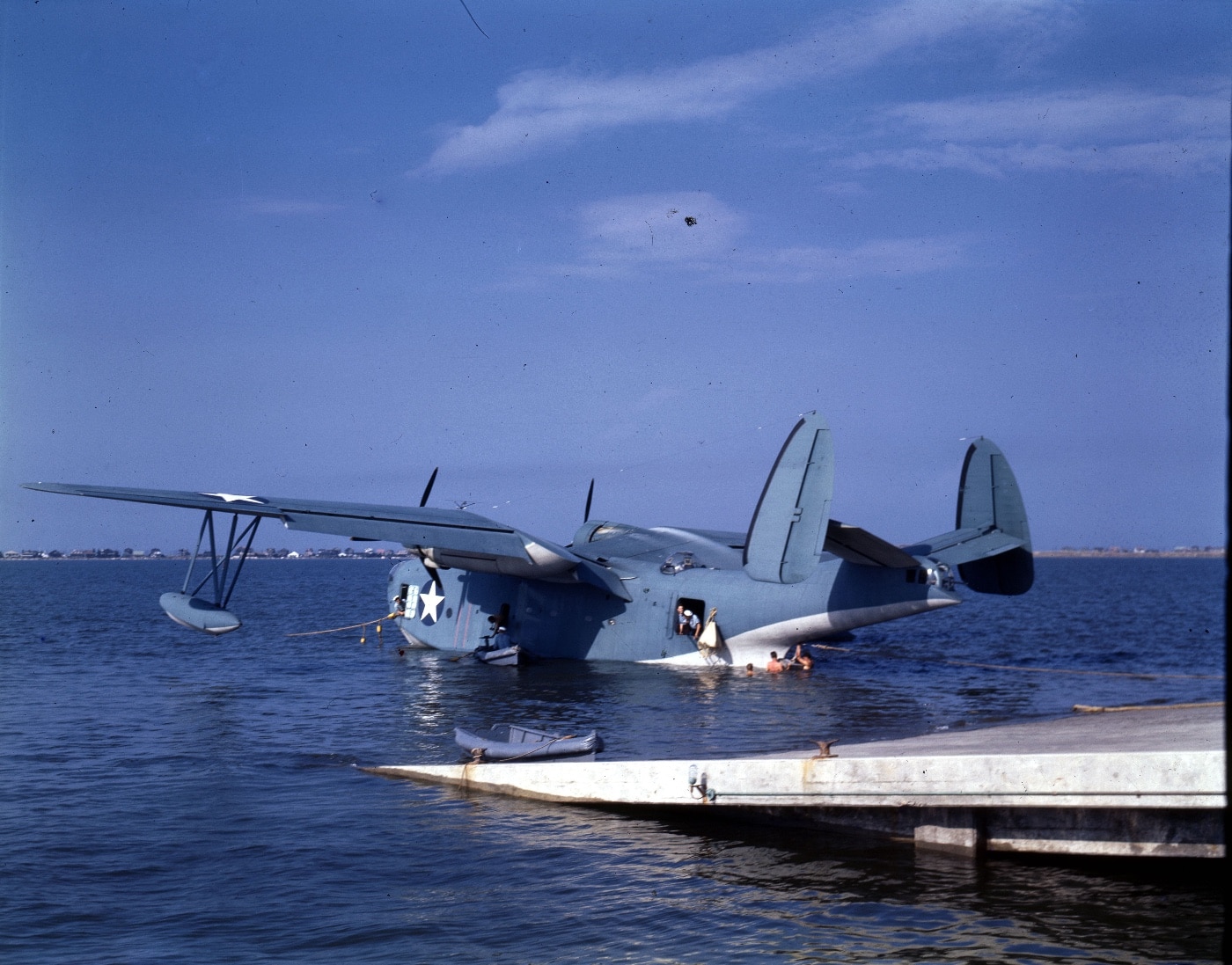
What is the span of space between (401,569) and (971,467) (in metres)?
17.4

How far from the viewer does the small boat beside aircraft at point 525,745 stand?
1516cm

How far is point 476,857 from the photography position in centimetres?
1160

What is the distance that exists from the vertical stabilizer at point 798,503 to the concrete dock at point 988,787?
1188 centimetres

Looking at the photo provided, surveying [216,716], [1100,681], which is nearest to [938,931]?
[216,716]

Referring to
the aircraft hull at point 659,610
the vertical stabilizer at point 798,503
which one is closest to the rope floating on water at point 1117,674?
the aircraft hull at point 659,610

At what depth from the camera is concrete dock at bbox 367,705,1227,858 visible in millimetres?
10031

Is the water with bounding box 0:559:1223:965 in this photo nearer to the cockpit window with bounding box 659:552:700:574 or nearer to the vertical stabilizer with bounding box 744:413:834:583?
the vertical stabilizer with bounding box 744:413:834:583

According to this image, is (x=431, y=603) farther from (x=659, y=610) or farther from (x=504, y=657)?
(x=659, y=610)

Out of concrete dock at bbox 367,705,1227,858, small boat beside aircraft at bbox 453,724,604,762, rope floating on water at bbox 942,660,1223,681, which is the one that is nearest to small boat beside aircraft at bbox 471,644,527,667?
rope floating on water at bbox 942,660,1223,681

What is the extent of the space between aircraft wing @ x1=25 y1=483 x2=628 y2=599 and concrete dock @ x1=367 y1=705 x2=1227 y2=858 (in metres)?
13.4

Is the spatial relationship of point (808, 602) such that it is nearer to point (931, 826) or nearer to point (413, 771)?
point (413, 771)

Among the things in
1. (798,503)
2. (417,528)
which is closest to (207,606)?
(417,528)

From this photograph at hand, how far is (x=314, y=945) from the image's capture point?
30.6 ft

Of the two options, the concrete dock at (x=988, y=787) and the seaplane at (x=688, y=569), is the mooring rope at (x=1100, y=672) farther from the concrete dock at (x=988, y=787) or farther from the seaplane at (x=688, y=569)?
→ the concrete dock at (x=988, y=787)
